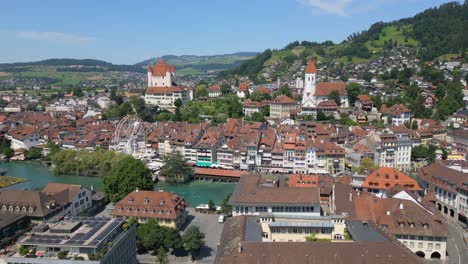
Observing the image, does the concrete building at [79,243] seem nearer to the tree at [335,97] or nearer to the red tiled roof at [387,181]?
the red tiled roof at [387,181]

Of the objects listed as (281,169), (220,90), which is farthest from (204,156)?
(220,90)

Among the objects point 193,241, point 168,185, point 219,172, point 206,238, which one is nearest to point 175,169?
point 168,185

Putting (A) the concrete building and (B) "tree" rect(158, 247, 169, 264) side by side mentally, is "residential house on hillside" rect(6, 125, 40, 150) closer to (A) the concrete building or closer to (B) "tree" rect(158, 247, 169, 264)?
(A) the concrete building

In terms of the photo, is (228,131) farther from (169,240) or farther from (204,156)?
(169,240)

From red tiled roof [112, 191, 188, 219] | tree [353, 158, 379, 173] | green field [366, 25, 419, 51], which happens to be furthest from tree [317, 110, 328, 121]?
green field [366, 25, 419, 51]

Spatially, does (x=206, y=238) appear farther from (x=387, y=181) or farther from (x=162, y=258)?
(x=387, y=181)
